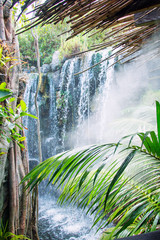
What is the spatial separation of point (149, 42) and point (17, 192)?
1667mm

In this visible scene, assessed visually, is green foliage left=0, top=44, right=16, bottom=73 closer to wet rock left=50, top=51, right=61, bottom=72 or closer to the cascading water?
the cascading water

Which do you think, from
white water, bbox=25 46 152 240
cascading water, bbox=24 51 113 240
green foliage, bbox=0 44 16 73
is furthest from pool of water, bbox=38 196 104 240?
green foliage, bbox=0 44 16 73

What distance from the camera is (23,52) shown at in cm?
1034

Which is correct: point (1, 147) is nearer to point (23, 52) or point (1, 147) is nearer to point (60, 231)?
point (60, 231)

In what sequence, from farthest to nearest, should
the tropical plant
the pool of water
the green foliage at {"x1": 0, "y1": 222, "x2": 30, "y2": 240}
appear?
1. the pool of water
2. the green foliage at {"x1": 0, "y1": 222, "x2": 30, "y2": 240}
3. the tropical plant

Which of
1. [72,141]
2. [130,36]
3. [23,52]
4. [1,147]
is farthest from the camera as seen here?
[23,52]

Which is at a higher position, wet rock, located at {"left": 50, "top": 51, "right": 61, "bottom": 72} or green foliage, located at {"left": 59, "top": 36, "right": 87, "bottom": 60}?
green foliage, located at {"left": 59, "top": 36, "right": 87, "bottom": 60}

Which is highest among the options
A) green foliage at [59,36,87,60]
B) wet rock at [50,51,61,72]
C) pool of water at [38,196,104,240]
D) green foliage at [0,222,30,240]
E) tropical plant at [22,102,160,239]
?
green foliage at [59,36,87,60]

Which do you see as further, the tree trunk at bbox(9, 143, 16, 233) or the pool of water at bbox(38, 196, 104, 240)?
the pool of water at bbox(38, 196, 104, 240)

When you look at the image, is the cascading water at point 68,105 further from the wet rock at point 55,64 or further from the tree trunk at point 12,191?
the tree trunk at point 12,191

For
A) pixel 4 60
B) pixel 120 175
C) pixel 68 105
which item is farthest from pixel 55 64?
pixel 120 175

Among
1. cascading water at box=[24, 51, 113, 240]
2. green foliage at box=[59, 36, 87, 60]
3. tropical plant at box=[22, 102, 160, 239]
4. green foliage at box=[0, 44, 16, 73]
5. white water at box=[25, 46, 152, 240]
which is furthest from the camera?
green foliage at box=[59, 36, 87, 60]

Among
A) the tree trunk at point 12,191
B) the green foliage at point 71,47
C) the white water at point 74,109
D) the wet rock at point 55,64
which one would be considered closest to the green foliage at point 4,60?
the tree trunk at point 12,191

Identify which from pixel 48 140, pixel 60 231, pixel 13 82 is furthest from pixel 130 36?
pixel 48 140
